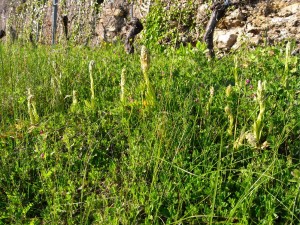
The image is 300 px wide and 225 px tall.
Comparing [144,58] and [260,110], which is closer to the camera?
[260,110]

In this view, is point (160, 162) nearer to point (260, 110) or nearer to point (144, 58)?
point (260, 110)

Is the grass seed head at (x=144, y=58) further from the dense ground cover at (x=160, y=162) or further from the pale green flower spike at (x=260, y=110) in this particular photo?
the pale green flower spike at (x=260, y=110)

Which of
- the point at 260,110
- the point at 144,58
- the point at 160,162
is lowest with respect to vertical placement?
the point at 160,162

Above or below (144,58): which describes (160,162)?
below

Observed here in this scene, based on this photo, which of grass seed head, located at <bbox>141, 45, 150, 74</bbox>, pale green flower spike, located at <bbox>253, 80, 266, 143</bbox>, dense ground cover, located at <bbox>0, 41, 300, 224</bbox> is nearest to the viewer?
dense ground cover, located at <bbox>0, 41, 300, 224</bbox>

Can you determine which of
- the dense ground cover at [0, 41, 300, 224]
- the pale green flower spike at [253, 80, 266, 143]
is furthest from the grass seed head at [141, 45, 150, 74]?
the pale green flower spike at [253, 80, 266, 143]

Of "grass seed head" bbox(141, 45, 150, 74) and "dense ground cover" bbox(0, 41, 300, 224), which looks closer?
"dense ground cover" bbox(0, 41, 300, 224)

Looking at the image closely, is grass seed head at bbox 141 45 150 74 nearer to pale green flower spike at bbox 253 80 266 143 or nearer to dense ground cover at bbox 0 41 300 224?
dense ground cover at bbox 0 41 300 224

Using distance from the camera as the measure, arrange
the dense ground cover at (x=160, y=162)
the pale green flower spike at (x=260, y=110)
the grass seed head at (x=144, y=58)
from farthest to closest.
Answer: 1. the grass seed head at (x=144, y=58)
2. the pale green flower spike at (x=260, y=110)
3. the dense ground cover at (x=160, y=162)

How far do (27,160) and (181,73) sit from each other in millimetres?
1446

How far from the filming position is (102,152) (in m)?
1.89

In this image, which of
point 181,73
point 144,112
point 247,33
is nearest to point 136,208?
point 144,112

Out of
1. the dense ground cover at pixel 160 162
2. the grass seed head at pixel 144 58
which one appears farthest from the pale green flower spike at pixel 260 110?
the grass seed head at pixel 144 58

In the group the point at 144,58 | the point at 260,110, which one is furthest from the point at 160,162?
the point at 144,58
